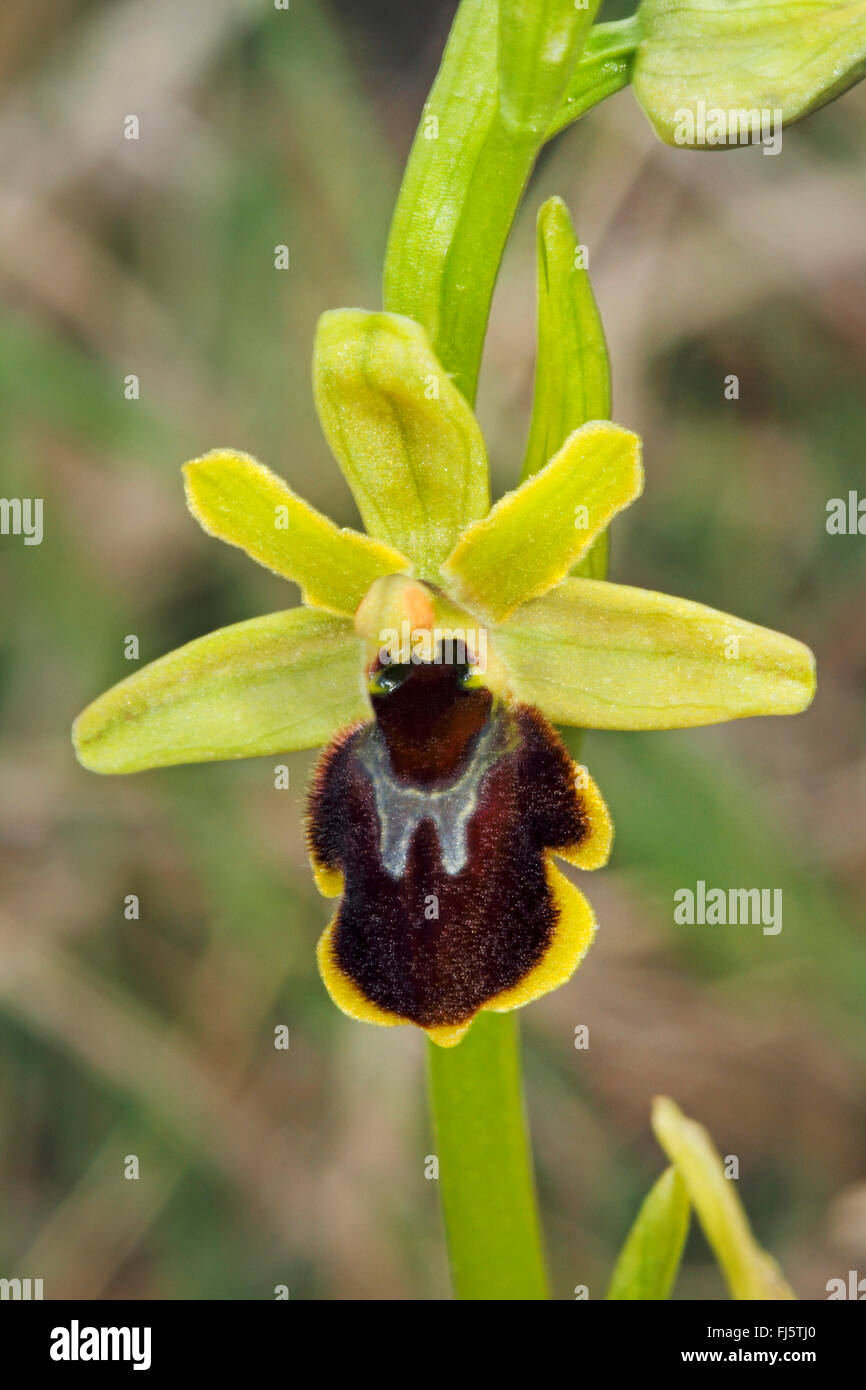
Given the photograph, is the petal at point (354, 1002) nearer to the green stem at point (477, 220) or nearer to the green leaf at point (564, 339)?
the green stem at point (477, 220)

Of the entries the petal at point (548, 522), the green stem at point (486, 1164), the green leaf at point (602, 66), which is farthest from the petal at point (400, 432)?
the green stem at point (486, 1164)

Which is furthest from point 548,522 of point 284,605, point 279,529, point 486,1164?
point 284,605

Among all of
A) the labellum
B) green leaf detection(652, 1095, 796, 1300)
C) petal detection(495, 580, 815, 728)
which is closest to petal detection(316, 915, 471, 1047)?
the labellum

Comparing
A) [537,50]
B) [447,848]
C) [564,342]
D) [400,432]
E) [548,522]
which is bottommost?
[447,848]

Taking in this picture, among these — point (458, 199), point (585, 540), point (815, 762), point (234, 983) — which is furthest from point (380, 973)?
point (815, 762)

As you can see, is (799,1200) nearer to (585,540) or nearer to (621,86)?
(585,540)

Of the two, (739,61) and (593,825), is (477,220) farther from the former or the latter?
(593,825)

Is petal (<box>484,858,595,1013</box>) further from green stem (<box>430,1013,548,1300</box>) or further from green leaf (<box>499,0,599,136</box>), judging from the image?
green leaf (<box>499,0,599,136</box>)
